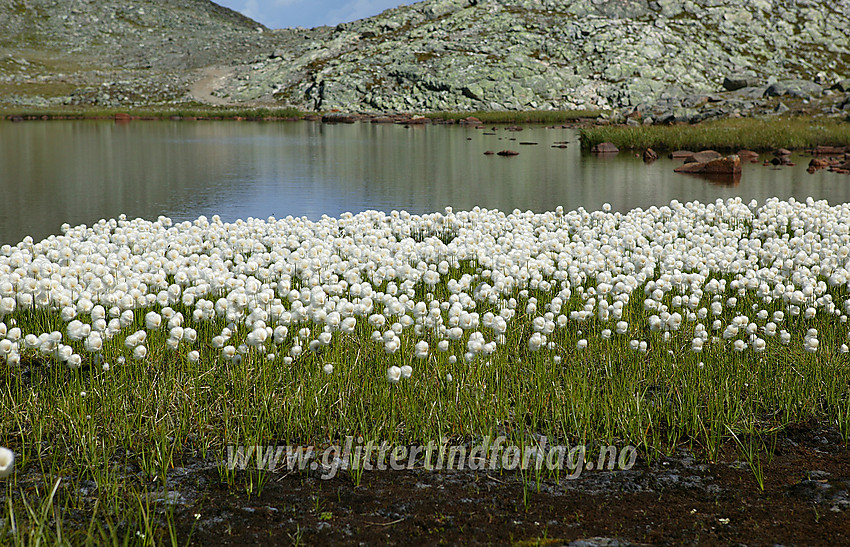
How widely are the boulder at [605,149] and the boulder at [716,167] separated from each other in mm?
7767

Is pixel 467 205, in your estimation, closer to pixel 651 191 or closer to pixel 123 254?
pixel 651 191

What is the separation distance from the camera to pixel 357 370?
6.78 metres

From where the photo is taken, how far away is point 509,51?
120438 millimetres

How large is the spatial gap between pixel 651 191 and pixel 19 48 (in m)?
204

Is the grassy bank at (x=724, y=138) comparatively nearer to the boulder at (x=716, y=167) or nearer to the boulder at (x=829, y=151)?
the boulder at (x=829, y=151)

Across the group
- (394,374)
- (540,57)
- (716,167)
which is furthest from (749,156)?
(540,57)

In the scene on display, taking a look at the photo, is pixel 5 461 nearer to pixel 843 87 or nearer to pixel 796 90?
pixel 796 90

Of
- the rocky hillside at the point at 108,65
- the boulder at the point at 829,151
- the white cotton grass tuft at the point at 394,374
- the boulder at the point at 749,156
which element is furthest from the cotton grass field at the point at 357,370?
the rocky hillside at the point at 108,65

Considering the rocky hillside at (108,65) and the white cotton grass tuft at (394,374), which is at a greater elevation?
the rocky hillside at (108,65)

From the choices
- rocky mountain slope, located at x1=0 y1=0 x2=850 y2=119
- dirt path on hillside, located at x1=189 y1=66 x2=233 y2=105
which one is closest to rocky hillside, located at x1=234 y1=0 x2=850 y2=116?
rocky mountain slope, located at x1=0 y1=0 x2=850 y2=119

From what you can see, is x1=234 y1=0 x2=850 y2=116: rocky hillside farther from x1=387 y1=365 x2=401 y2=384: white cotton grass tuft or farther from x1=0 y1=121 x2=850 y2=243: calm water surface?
x1=387 y1=365 x2=401 y2=384: white cotton grass tuft

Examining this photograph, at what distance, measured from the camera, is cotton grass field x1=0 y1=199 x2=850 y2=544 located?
17.7 ft

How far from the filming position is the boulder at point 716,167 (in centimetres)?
2719

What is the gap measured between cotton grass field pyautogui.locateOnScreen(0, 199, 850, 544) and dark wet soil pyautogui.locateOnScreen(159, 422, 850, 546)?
173mm
